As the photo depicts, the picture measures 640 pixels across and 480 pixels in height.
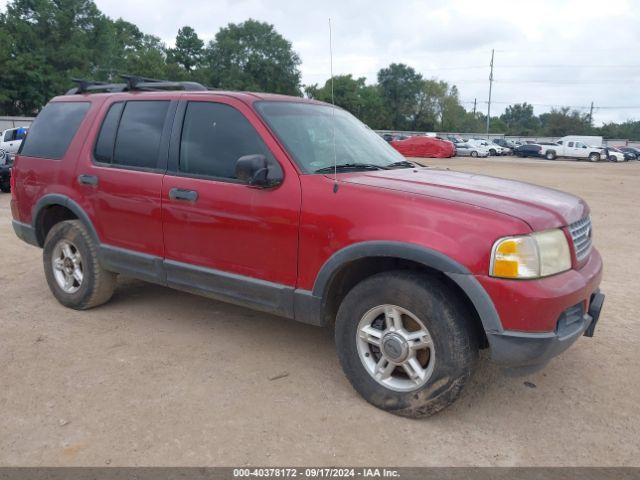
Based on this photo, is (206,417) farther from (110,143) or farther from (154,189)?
(110,143)

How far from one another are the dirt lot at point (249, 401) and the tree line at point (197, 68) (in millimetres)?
37410

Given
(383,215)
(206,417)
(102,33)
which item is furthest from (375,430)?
(102,33)

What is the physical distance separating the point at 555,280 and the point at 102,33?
6629cm

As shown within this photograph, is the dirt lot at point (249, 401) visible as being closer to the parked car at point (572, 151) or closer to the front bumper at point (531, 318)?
the front bumper at point (531, 318)

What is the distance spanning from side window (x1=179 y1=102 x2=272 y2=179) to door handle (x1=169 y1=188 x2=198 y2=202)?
0.49 ft

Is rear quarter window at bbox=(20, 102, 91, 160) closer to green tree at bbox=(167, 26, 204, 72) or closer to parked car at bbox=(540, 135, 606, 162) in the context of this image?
parked car at bbox=(540, 135, 606, 162)

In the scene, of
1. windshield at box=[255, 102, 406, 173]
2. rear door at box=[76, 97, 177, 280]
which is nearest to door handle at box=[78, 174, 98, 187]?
rear door at box=[76, 97, 177, 280]

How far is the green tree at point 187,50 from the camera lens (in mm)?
82875

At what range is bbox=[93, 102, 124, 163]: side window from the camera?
4.61 meters

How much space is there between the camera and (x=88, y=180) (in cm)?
462

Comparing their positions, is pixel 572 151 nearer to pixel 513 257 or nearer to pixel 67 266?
pixel 67 266

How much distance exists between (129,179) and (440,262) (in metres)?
2.60

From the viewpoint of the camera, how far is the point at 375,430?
10.3 ft

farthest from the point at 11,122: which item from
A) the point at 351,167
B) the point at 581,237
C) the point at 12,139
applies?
the point at 581,237
